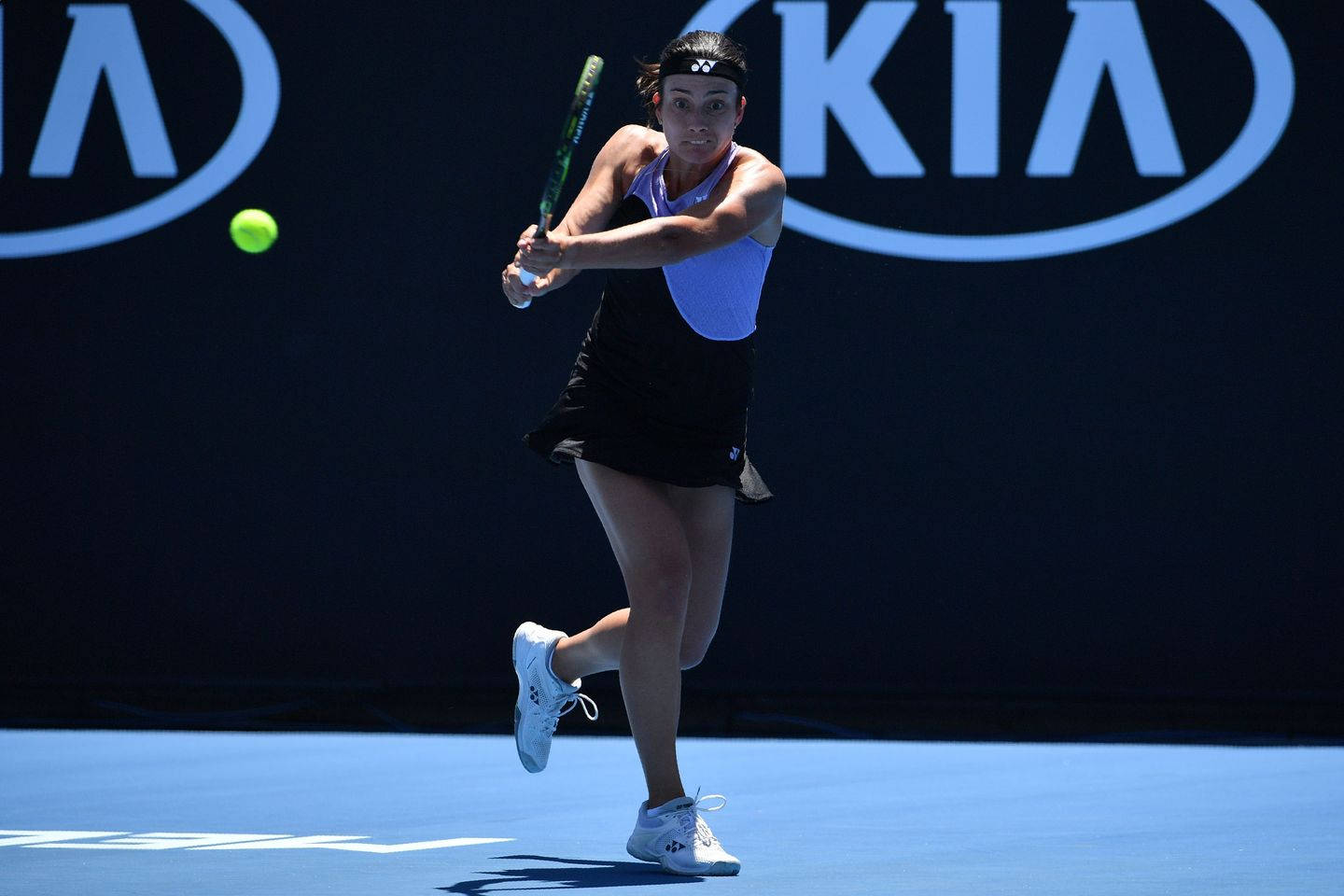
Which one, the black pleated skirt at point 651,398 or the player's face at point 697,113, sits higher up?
the player's face at point 697,113

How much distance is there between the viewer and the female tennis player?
3.01m

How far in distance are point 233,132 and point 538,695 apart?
9.16ft

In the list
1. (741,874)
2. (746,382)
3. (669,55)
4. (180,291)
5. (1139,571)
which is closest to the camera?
(741,874)

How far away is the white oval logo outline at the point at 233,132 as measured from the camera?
5566mm

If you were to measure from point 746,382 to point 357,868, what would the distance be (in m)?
1.09

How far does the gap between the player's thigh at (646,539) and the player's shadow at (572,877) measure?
429 mm

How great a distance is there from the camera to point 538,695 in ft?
11.3

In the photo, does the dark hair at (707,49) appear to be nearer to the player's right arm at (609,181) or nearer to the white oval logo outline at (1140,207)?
the player's right arm at (609,181)

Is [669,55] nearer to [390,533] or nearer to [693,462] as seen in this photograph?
[693,462]

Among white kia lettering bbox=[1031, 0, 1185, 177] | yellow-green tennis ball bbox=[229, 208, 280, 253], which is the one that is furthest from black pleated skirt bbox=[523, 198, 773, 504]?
yellow-green tennis ball bbox=[229, 208, 280, 253]

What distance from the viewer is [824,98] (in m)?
5.31

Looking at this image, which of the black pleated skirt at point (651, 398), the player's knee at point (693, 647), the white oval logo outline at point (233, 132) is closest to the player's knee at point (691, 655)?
the player's knee at point (693, 647)

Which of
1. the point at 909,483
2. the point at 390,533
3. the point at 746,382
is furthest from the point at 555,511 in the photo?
the point at 746,382

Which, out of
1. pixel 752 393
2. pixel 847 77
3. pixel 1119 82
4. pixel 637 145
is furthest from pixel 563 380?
pixel 637 145
